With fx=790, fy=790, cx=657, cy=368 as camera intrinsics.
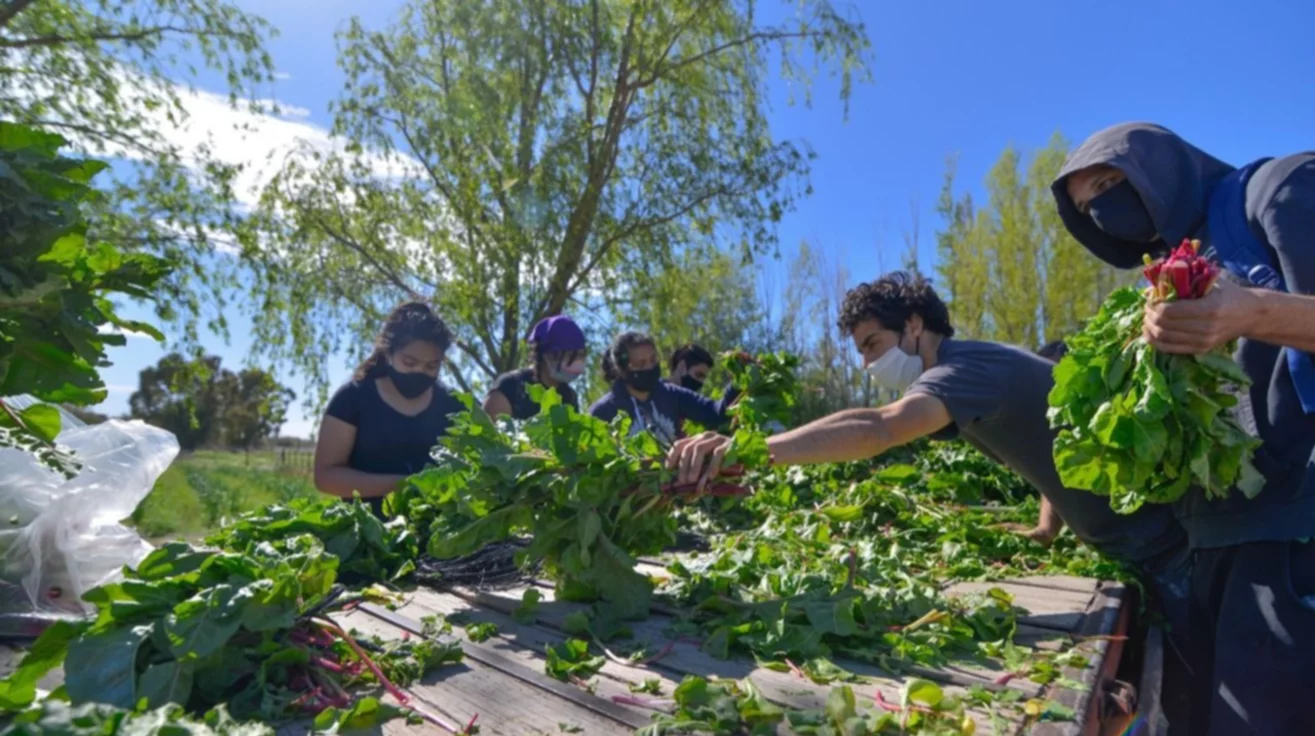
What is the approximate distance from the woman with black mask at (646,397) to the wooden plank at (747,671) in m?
3.08

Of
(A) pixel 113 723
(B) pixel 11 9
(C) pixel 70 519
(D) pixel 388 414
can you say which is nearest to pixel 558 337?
(D) pixel 388 414

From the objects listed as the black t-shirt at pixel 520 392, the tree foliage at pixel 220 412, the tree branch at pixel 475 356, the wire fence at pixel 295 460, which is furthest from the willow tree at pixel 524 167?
the tree foliage at pixel 220 412

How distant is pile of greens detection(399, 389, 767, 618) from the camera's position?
2330 mm

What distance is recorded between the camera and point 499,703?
5.37 ft

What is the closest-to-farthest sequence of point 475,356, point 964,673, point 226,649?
point 226,649, point 964,673, point 475,356

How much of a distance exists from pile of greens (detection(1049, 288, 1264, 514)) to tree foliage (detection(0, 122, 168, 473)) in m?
2.15

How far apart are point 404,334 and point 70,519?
174 cm

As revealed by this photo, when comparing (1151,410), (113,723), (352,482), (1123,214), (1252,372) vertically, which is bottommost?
(113,723)

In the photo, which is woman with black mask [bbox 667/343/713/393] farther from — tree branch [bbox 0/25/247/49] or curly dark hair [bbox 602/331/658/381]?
tree branch [bbox 0/25/247/49]

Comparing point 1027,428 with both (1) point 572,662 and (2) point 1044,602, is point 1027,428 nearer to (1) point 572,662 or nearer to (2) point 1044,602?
(2) point 1044,602

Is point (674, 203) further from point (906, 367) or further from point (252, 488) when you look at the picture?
point (252, 488)

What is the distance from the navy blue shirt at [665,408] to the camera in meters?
5.38

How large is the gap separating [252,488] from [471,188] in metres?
13.0

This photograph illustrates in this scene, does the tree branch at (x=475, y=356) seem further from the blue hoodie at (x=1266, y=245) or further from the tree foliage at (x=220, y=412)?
the tree foliage at (x=220, y=412)
